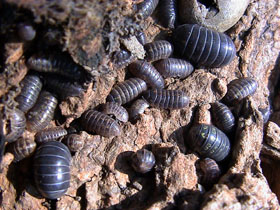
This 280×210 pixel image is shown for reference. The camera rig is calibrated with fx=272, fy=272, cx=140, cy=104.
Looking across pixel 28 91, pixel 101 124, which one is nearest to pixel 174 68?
pixel 101 124

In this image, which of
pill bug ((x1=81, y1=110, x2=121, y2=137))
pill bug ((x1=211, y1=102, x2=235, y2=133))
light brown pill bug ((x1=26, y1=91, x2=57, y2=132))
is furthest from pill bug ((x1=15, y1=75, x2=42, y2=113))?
pill bug ((x1=211, y1=102, x2=235, y2=133))

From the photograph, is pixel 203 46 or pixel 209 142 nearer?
pixel 209 142

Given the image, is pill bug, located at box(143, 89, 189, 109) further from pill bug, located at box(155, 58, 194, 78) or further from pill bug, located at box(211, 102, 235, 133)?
pill bug, located at box(211, 102, 235, 133)

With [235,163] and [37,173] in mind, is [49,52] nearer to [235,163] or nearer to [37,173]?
[37,173]

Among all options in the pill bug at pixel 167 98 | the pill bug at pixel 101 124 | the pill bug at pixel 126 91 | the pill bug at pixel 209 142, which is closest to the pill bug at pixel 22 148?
the pill bug at pixel 101 124

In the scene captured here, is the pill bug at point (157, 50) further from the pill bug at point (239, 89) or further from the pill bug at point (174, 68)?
the pill bug at point (239, 89)

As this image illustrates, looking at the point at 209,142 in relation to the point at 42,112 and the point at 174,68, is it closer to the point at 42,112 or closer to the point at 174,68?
the point at 174,68
